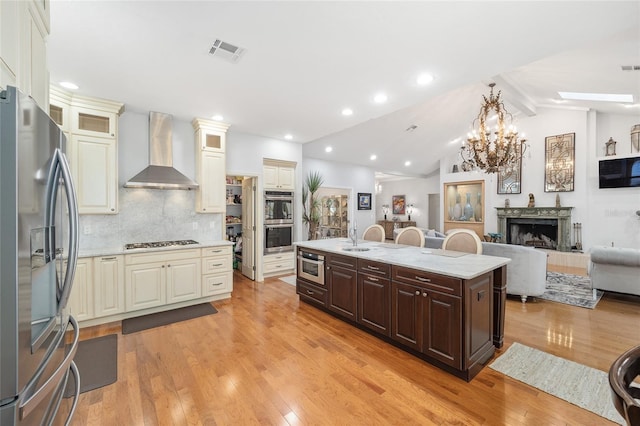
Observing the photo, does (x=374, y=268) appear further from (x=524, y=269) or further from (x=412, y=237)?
(x=524, y=269)

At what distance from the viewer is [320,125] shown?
15.2 feet

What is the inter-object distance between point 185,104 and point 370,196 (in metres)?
6.76

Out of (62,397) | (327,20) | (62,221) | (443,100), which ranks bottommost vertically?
(62,397)

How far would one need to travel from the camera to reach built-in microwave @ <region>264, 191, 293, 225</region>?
530 centimetres

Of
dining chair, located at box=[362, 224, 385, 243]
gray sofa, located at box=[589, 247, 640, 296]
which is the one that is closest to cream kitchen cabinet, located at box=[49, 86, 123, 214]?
dining chair, located at box=[362, 224, 385, 243]

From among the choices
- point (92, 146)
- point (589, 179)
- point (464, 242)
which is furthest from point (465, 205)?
point (92, 146)

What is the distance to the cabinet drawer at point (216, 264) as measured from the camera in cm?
401

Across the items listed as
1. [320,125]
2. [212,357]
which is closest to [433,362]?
[212,357]

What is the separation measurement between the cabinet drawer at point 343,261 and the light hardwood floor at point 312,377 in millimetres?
725

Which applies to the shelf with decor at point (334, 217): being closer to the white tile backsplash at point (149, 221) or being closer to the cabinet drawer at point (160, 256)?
the white tile backsplash at point (149, 221)

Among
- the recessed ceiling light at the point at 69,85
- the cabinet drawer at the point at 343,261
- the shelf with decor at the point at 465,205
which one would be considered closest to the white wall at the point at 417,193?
the shelf with decor at the point at 465,205

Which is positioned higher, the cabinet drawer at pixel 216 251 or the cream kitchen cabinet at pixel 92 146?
the cream kitchen cabinet at pixel 92 146

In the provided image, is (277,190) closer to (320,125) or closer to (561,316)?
(320,125)

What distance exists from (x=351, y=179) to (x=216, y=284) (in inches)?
229
